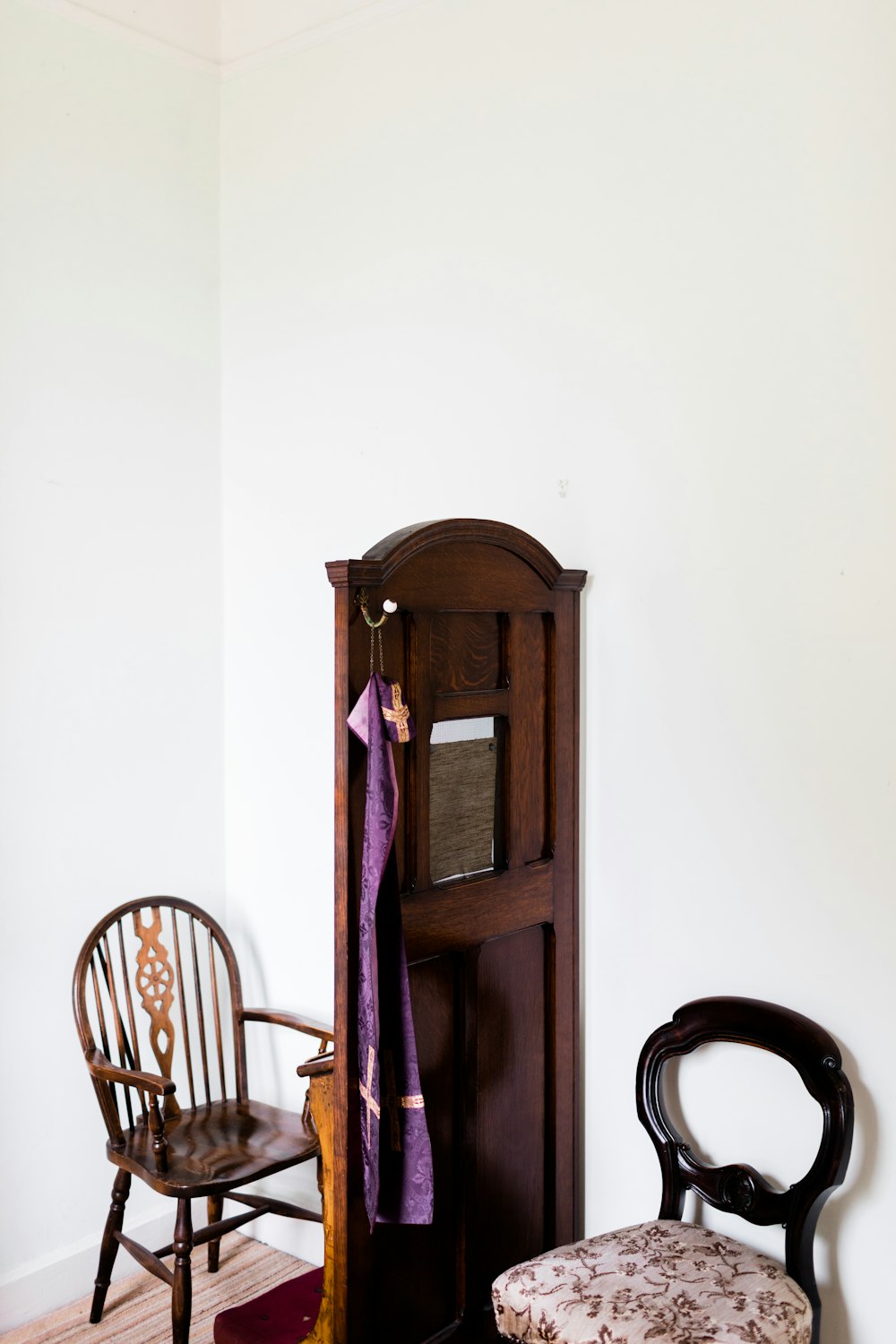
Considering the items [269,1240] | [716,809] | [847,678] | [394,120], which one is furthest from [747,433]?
[269,1240]

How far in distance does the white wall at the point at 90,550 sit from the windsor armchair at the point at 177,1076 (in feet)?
0.38

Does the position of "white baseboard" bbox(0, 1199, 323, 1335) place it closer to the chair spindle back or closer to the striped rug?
the striped rug

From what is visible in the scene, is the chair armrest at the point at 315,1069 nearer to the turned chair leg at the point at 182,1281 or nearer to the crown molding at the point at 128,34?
the turned chair leg at the point at 182,1281

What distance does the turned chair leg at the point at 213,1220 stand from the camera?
2926 mm

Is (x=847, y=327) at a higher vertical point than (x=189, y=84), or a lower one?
lower

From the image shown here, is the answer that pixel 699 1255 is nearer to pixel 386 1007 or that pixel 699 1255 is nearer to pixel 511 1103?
pixel 511 1103

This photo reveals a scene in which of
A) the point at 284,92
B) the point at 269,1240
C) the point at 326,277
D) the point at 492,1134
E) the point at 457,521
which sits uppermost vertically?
the point at 284,92

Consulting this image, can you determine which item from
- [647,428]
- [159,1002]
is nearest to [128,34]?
[647,428]

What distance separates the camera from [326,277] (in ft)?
9.61

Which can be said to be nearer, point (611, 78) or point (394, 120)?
point (611, 78)

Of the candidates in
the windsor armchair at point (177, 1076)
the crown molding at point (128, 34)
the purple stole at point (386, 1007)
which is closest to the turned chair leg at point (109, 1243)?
the windsor armchair at point (177, 1076)

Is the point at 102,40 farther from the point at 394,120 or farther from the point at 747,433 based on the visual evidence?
the point at 747,433

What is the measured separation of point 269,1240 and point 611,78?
2965 mm

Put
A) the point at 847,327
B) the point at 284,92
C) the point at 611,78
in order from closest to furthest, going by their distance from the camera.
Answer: the point at 847,327
the point at 611,78
the point at 284,92
